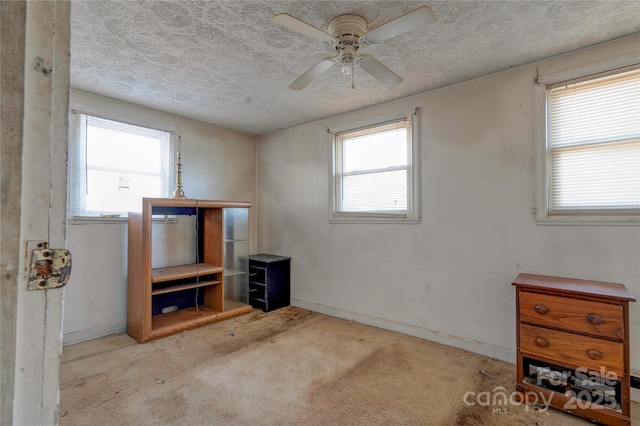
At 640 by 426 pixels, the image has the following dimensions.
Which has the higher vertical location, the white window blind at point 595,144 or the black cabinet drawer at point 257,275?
the white window blind at point 595,144

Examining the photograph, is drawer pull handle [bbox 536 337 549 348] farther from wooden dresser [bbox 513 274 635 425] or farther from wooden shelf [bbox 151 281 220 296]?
Answer: wooden shelf [bbox 151 281 220 296]

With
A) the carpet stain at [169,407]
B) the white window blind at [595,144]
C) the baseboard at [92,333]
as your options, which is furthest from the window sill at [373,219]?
the baseboard at [92,333]

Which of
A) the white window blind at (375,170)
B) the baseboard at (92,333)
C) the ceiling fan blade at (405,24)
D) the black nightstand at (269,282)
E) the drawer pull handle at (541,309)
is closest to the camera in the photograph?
the ceiling fan blade at (405,24)

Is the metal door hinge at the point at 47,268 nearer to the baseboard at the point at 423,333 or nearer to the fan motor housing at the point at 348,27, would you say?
the fan motor housing at the point at 348,27

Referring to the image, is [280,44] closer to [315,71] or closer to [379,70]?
[315,71]

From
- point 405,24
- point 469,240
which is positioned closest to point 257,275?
point 469,240

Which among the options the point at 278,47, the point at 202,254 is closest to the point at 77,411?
the point at 202,254

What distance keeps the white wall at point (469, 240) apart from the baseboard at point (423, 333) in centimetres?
1

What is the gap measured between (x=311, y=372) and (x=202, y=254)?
7.79 ft

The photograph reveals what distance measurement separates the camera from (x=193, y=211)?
399 centimetres

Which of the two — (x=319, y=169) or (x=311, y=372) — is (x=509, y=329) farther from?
(x=319, y=169)

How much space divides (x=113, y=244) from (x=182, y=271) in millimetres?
778

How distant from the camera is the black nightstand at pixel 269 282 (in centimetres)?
Result: 420

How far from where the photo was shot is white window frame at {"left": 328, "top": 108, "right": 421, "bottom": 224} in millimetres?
3291
